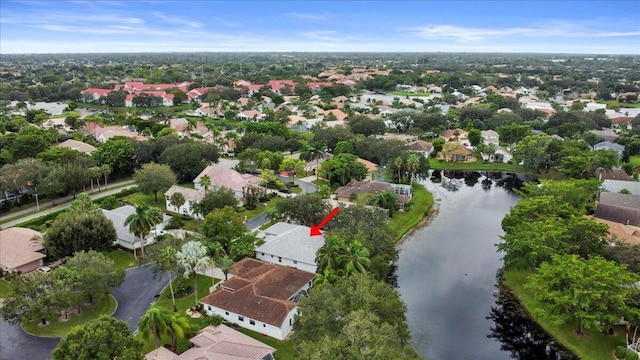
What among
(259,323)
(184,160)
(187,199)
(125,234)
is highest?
(184,160)

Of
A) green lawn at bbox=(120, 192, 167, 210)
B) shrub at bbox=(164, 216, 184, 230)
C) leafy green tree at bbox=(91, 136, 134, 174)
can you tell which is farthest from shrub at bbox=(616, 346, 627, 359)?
leafy green tree at bbox=(91, 136, 134, 174)

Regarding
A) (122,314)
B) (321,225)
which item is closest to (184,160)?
(321,225)

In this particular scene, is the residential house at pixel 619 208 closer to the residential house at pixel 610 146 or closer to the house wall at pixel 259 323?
the residential house at pixel 610 146

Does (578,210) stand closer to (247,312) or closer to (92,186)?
(247,312)

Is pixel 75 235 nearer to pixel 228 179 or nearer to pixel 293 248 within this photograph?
pixel 293 248

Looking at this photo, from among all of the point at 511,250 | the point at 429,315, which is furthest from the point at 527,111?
the point at 429,315
